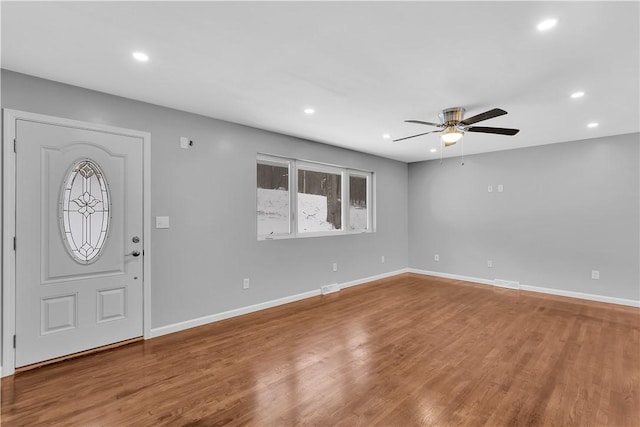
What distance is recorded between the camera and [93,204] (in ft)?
9.68

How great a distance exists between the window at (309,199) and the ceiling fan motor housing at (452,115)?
2.26 m

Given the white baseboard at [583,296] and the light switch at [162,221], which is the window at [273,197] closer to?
the light switch at [162,221]

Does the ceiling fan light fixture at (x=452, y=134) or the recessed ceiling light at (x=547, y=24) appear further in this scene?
the ceiling fan light fixture at (x=452, y=134)

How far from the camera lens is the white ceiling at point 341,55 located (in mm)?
1814

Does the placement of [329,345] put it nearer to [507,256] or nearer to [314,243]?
[314,243]

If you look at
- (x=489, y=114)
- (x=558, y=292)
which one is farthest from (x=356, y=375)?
(x=558, y=292)

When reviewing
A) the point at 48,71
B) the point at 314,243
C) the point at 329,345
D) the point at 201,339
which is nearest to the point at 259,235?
the point at 314,243

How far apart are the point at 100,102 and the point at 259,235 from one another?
239 centimetres

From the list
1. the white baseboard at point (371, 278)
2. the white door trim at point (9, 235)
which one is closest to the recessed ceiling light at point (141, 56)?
the white door trim at point (9, 235)

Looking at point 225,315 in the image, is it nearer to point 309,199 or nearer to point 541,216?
point 309,199

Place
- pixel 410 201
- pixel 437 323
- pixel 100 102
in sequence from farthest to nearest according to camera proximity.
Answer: pixel 410 201 → pixel 437 323 → pixel 100 102

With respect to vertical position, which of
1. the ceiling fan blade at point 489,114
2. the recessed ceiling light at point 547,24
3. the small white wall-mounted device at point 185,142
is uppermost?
the recessed ceiling light at point 547,24

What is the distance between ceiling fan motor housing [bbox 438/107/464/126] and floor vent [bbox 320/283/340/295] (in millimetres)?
3121

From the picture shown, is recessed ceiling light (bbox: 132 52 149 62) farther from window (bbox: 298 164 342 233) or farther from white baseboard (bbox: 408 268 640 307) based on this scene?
white baseboard (bbox: 408 268 640 307)
